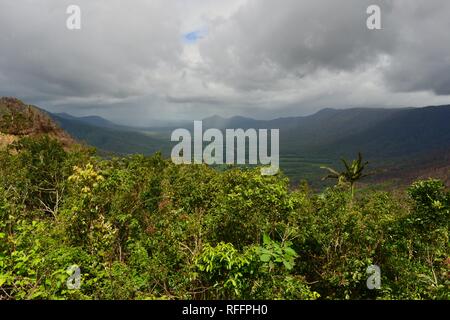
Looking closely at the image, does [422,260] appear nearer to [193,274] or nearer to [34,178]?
[193,274]

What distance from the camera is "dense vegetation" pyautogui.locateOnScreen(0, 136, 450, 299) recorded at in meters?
10.6

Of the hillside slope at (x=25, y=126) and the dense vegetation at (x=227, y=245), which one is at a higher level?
the hillside slope at (x=25, y=126)

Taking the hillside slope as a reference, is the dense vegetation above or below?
below

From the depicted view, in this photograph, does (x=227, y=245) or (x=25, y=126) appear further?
(x=25, y=126)

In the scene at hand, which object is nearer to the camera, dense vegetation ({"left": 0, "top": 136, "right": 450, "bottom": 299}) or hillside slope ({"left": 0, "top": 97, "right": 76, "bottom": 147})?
dense vegetation ({"left": 0, "top": 136, "right": 450, "bottom": 299})

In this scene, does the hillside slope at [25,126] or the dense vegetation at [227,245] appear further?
the hillside slope at [25,126]

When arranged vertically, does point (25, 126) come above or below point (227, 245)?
above

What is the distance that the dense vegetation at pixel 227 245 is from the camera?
417 inches

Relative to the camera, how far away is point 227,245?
1048 centimetres

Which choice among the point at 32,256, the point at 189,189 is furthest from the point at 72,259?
the point at 189,189

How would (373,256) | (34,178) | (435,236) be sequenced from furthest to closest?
1. (34,178)
2. (373,256)
3. (435,236)
